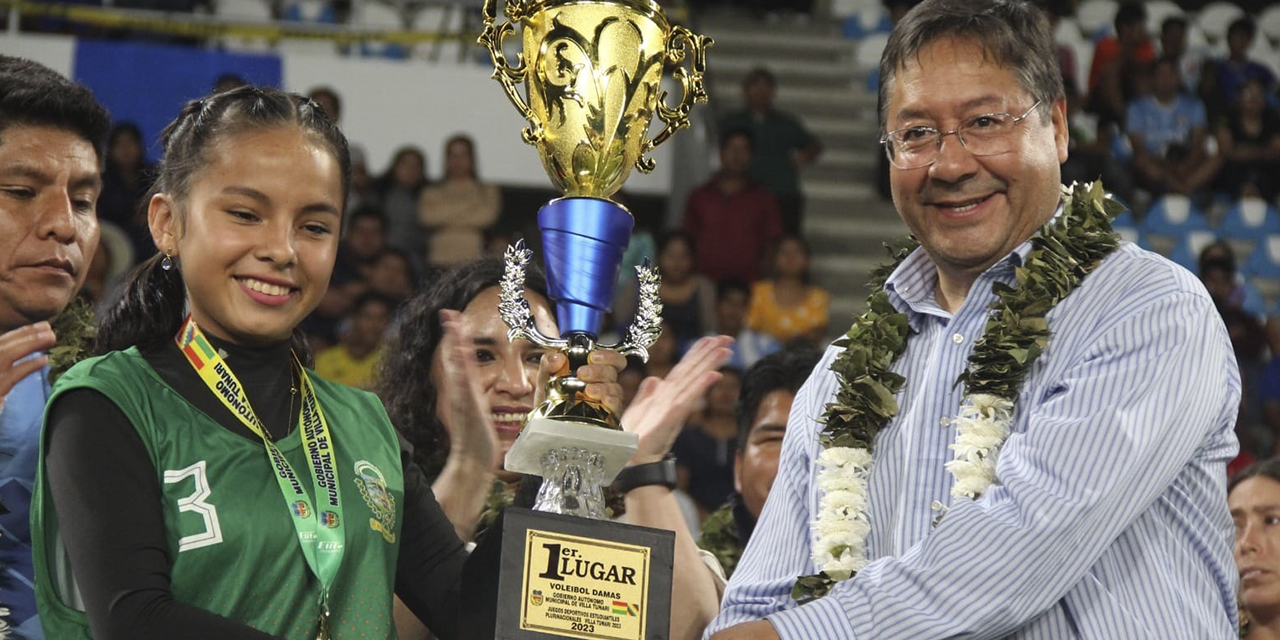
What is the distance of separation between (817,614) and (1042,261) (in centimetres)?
71

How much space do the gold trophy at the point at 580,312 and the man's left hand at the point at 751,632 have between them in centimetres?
15

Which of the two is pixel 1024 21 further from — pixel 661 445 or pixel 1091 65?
pixel 1091 65

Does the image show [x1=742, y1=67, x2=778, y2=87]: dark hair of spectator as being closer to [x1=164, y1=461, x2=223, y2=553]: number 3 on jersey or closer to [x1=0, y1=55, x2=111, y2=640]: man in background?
[x1=0, y1=55, x2=111, y2=640]: man in background

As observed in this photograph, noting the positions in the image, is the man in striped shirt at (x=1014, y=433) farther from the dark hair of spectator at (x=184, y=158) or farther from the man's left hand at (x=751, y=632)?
the dark hair of spectator at (x=184, y=158)

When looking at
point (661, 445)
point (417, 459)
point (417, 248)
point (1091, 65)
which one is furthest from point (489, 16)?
point (1091, 65)

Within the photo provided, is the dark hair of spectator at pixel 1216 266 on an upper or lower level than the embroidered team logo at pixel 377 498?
upper

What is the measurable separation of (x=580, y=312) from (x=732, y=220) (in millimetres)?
7071

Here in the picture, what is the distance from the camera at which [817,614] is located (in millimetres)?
2498

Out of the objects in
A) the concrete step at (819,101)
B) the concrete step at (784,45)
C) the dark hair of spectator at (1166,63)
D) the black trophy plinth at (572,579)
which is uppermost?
the concrete step at (784,45)

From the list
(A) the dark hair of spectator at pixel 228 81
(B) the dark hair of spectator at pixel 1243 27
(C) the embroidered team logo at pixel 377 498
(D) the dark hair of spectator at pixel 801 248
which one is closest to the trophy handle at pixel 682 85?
(C) the embroidered team logo at pixel 377 498

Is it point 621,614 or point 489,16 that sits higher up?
point 489,16

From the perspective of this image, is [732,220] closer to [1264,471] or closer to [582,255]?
[1264,471]

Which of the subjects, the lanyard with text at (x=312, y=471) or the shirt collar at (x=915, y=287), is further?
the shirt collar at (x=915, y=287)

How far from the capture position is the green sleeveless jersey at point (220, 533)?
2.34 meters
